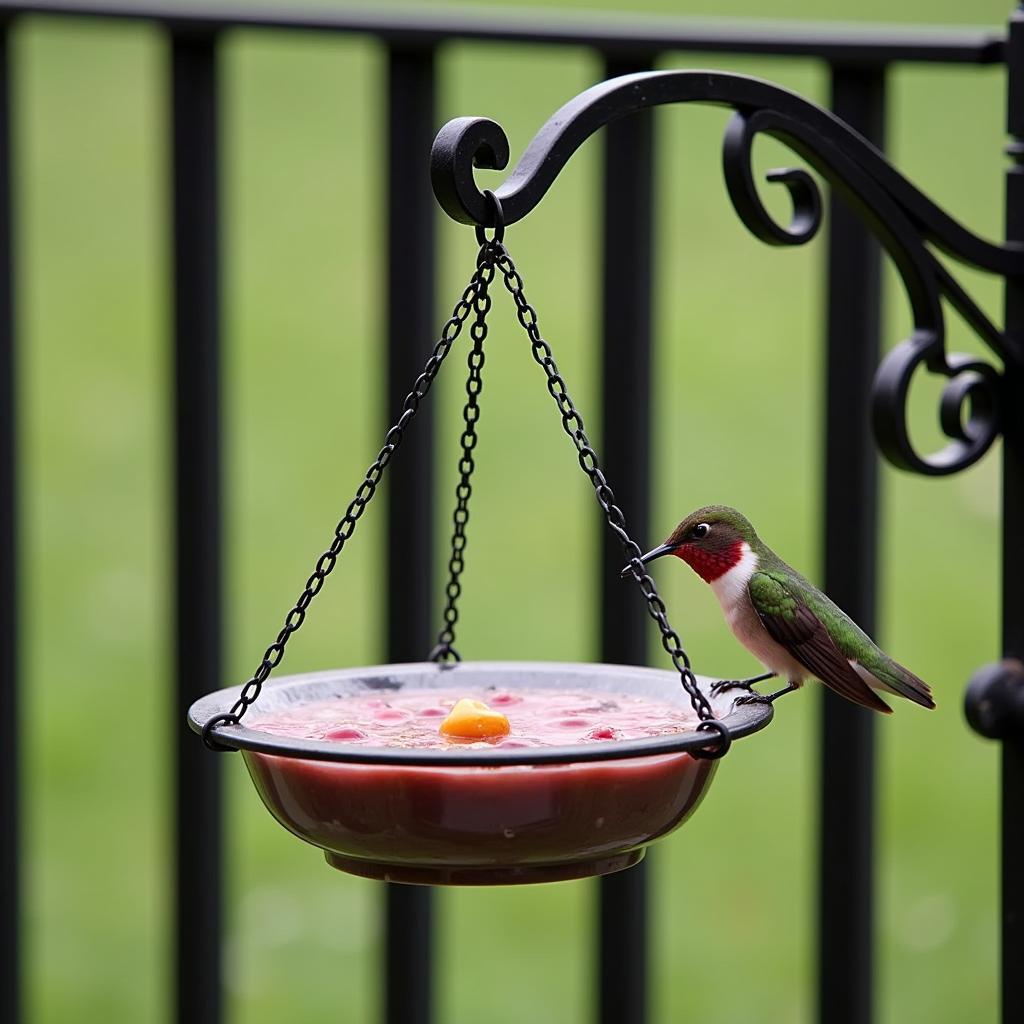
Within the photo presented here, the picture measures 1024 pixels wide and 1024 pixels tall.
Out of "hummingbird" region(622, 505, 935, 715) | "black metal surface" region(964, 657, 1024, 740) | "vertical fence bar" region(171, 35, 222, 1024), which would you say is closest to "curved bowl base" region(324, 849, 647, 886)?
"hummingbird" region(622, 505, 935, 715)

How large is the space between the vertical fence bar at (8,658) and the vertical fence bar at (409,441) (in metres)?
0.60

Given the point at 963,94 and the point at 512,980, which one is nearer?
the point at 512,980

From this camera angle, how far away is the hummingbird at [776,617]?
4.66 feet

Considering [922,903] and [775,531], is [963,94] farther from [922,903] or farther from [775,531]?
[922,903]

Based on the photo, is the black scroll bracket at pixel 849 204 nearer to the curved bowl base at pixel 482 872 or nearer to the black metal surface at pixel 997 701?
the black metal surface at pixel 997 701

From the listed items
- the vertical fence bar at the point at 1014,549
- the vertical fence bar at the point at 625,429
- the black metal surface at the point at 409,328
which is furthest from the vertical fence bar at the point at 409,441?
the vertical fence bar at the point at 1014,549

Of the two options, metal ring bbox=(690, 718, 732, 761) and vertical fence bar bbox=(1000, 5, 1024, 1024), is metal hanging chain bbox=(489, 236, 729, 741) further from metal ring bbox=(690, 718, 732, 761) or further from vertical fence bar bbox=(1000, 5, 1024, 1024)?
vertical fence bar bbox=(1000, 5, 1024, 1024)

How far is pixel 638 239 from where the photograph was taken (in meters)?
2.44

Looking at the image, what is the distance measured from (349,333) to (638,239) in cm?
294

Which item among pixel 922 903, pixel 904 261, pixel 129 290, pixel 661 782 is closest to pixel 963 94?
pixel 129 290

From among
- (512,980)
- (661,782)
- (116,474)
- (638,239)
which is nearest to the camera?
(661,782)

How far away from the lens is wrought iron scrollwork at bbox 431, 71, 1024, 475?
1.22 meters

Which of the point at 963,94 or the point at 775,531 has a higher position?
the point at 963,94

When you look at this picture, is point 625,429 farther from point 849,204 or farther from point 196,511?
point 849,204
